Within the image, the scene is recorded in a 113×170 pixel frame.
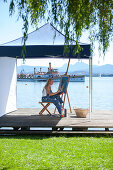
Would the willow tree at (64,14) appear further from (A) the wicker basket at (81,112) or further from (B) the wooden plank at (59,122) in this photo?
(A) the wicker basket at (81,112)

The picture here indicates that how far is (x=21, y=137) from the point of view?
584cm

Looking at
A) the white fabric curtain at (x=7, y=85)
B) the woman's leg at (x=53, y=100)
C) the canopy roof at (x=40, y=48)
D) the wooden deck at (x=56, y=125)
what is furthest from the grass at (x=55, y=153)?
the white fabric curtain at (x=7, y=85)

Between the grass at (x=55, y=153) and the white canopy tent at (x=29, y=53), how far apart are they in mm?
1569

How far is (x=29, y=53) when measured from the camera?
656 cm

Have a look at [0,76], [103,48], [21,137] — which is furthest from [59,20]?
[0,76]

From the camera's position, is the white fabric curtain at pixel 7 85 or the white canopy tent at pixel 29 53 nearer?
the white canopy tent at pixel 29 53

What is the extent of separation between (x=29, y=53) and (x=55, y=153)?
2.63 meters

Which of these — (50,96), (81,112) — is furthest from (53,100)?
(81,112)

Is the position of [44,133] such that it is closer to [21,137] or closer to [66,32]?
[21,137]

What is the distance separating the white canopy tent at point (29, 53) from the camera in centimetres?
645

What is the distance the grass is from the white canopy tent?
5.15ft

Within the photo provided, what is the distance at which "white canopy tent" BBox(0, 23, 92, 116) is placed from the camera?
21.2 ft

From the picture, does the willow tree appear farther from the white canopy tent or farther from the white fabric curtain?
the white fabric curtain

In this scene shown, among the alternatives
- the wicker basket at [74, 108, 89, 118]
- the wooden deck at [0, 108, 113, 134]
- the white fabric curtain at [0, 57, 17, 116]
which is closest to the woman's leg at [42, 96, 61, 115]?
the wooden deck at [0, 108, 113, 134]
